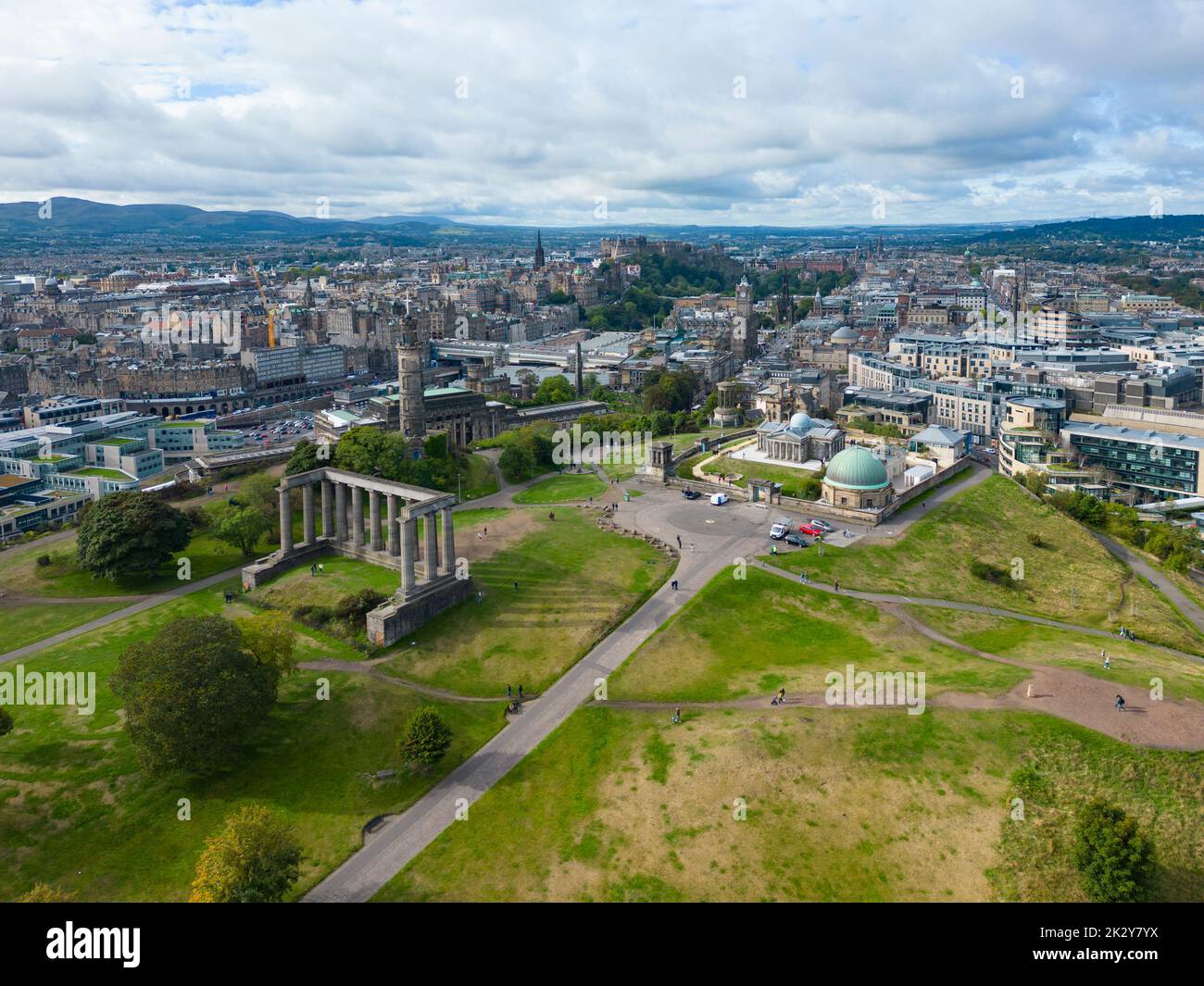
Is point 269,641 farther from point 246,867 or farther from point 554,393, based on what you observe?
point 554,393

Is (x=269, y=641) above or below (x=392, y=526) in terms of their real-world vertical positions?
below

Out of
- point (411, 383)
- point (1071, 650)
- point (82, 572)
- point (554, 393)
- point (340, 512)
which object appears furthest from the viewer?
point (554, 393)

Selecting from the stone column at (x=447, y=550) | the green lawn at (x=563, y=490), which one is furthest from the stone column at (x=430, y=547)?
the green lawn at (x=563, y=490)

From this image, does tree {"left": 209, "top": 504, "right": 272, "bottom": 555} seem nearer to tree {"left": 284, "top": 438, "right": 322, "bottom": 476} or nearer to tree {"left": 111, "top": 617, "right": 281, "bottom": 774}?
tree {"left": 284, "top": 438, "right": 322, "bottom": 476}

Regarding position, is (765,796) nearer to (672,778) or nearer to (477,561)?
(672,778)

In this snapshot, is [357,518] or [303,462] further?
[303,462]

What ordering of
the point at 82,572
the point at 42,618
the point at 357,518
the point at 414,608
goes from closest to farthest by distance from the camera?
the point at 414,608 → the point at 42,618 → the point at 82,572 → the point at 357,518

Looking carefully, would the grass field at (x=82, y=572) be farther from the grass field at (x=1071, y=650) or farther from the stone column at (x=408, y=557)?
the grass field at (x=1071, y=650)

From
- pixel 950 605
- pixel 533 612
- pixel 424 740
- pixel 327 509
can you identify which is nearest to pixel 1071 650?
pixel 950 605
